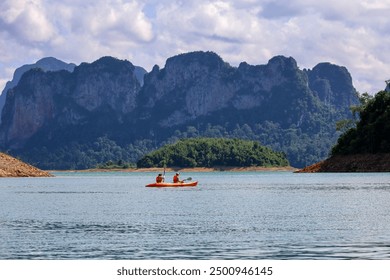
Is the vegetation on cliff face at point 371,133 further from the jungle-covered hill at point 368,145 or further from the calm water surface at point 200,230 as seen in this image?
the calm water surface at point 200,230

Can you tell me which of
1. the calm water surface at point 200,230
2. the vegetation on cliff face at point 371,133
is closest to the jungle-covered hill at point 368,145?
the vegetation on cliff face at point 371,133

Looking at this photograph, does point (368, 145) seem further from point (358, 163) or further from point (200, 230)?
point (200, 230)

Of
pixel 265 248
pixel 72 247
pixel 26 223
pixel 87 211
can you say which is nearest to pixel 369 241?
pixel 265 248

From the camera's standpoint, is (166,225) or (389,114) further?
(389,114)

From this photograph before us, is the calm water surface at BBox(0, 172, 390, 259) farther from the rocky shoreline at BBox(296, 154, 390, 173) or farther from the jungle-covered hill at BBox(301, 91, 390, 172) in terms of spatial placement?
the jungle-covered hill at BBox(301, 91, 390, 172)

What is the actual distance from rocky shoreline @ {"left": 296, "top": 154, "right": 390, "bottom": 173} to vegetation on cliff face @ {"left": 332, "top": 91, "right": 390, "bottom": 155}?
1.15m

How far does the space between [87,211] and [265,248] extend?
1214 inches

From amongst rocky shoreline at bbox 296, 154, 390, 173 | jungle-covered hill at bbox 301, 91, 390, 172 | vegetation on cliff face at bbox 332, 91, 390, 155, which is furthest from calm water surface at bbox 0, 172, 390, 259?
vegetation on cliff face at bbox 332, 91, 390, 155

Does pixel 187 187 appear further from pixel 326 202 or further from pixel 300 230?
pixel 300 230

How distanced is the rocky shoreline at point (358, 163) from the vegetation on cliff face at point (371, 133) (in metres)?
1.15

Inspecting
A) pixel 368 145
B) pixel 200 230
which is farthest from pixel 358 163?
pixel 200 230

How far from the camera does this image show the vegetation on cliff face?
16912 cm

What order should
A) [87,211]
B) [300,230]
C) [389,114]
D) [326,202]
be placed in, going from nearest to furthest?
1. [300,230]
2. [87,211]
3. [326,202]
4. [389,114]

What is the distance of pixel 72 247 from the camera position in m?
41.9
